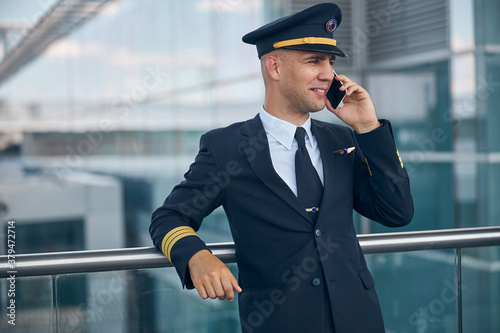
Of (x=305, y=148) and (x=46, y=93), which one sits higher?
(x=46, y=93)

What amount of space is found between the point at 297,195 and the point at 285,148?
15 centimetres

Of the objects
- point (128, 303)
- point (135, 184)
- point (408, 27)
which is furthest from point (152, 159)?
point (128, 303)

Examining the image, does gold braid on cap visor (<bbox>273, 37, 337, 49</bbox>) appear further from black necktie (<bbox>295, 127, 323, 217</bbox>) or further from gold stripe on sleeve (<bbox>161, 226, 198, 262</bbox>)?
gold stripe on sleeve (<bbox>161, 226, 198, 262</bbox>)

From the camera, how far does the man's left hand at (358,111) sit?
65.9 inches

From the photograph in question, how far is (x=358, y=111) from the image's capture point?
1.69 m

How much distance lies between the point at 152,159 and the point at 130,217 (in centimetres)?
251

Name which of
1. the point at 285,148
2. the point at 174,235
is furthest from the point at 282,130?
the point at 174,235

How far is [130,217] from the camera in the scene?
12.8 metres

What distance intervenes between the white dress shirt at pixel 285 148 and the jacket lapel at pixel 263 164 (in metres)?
0.03

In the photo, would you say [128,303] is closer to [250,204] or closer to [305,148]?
[250,204]

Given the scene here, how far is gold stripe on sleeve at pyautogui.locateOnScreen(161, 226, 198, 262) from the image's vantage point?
1.60 meters

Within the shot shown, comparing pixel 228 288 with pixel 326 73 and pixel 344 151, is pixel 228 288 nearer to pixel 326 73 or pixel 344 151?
pixel 344 151

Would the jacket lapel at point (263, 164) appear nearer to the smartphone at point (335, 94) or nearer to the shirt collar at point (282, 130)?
the shirt collar at point (282, 130)

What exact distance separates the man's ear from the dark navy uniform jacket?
0.17 metres
